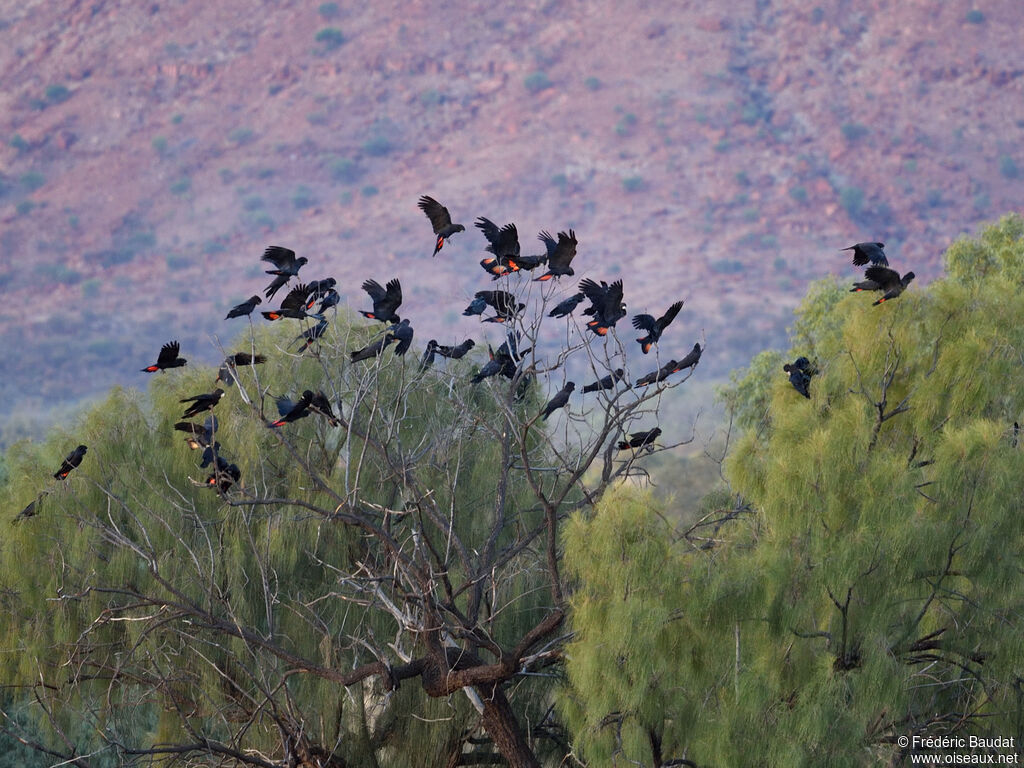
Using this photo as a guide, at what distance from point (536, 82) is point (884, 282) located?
79849mm

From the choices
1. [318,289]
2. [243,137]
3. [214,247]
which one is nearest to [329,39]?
[243,137]

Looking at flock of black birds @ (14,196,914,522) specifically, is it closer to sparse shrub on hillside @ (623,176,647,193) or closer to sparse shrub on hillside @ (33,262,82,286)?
sparse shrub on hillside @ (623,176,647,193)

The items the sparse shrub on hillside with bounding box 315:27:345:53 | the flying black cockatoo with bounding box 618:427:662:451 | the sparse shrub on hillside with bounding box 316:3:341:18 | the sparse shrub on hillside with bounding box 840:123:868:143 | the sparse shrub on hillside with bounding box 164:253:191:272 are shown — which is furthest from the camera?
the sparse shrub on hillside with bounding box 316:3:341:18

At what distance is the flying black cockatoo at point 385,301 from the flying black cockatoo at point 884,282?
8.35 ft

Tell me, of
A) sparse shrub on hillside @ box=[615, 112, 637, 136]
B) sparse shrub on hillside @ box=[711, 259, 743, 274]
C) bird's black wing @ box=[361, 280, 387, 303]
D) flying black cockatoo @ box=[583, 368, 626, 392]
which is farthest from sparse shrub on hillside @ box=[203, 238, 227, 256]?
flying black cockatoo @ box=[583, 368, 626, 392]

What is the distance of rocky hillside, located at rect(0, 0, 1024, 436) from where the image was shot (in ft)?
248

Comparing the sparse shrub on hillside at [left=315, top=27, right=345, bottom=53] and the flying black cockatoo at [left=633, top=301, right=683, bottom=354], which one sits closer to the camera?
the flying black cockatoo at [left=633, top=301, right=683, bottom=354]

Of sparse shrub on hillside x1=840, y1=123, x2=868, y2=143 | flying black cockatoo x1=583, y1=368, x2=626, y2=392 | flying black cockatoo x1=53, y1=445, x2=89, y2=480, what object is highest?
flying black cockatoo x1=583, y1=368, x2=626, y2=392

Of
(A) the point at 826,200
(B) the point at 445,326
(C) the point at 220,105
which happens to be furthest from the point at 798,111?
(C) the point at 220,105

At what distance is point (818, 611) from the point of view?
616cm

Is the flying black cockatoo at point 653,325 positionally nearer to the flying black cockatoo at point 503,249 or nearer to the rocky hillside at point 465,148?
the flying black cockatoo at point 503,249

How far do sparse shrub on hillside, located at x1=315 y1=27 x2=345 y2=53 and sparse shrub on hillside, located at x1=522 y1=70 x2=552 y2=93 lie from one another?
1313cm

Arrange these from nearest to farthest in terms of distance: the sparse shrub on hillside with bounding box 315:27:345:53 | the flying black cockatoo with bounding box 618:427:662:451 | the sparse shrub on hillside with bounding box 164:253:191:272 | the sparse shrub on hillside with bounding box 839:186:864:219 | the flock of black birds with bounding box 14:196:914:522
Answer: the flock of black birds with bounding box 14:196:914:522 → the flying black cockatoo with bounding box 618:427:662:451 → the sparse shrub on hillside with bounding box 839:186:864:219 → the sparse shrub on hillside with bounding box 164:253:191:272 → the sparse shrub on hillside with bounding box 315:27:345:53

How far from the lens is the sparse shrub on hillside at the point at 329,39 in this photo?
87812 millimetres
